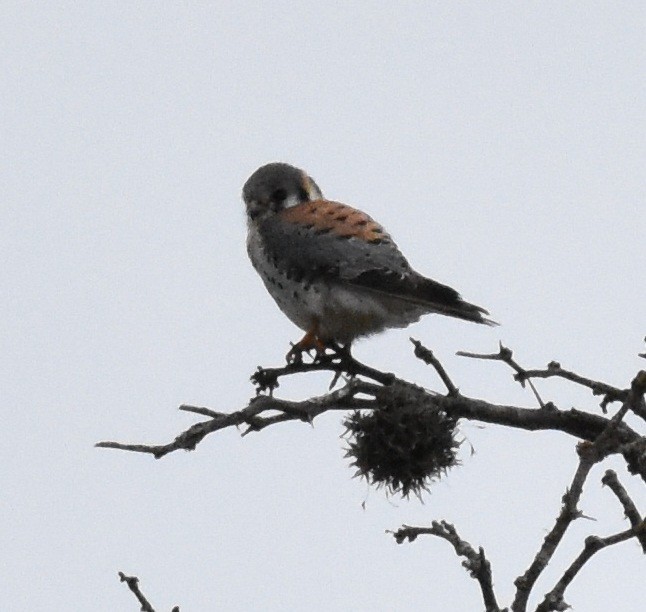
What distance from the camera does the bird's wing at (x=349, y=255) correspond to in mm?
6809

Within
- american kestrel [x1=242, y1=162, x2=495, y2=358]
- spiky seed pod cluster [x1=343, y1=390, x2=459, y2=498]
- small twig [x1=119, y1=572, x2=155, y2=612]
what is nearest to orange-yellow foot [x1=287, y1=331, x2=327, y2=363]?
american kestrel [x1=242, y1=162, x2=495, y2=358]

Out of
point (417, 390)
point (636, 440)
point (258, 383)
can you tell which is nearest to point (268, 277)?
point (258, 383)

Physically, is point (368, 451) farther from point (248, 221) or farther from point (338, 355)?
point (248, 221)

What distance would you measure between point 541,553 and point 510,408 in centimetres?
161

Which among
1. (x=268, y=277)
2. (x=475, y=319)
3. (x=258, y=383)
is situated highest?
(x=268, y=277)

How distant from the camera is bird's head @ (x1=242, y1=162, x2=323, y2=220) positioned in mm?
→ 8023

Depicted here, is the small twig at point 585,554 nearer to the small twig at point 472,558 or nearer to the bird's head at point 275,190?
the small twig at point 472,558

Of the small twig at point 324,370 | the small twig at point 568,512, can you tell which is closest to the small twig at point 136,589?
the small twig at point 568,512

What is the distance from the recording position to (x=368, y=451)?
503 centimetres

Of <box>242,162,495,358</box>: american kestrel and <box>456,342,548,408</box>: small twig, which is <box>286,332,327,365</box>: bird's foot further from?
<box>456,342,548,408</box>: small twig

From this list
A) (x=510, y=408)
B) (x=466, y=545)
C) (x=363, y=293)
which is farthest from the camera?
(x=363, y=293)

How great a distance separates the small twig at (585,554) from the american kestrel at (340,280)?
10.8 feet

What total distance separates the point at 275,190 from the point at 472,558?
4.87 metres

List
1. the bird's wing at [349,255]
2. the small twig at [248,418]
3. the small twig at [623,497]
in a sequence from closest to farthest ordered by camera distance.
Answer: the small twig at [623,497]
the small twig at [248,418]
the bird's wing at [349,255]
